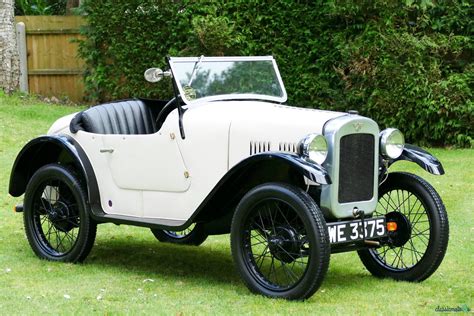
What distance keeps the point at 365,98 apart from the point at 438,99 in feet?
3.62

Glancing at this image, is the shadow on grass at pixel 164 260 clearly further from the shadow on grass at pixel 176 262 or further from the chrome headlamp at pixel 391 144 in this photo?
the chrome headlamp at pixel 391 144

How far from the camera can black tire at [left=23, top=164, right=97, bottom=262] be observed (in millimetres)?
6895

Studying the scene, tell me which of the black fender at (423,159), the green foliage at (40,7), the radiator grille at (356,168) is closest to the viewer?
the radiator grille at (356,168)

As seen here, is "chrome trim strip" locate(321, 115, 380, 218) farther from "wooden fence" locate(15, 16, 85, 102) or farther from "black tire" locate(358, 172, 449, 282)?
"wooden fence" locate(15, 16, 85, 102)

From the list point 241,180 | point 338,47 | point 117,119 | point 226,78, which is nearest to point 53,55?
point 338,47

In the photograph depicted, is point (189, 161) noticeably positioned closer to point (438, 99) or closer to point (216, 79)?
point (216, 79)

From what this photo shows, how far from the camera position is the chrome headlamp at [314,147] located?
5711 millimetres

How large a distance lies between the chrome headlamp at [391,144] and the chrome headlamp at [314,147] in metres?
0.61

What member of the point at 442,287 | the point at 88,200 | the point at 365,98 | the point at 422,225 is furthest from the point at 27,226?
the point at 365,98

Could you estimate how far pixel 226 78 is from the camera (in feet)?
22.9

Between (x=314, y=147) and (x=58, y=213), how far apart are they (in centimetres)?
241

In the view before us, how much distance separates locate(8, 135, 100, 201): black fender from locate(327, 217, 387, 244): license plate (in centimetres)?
205

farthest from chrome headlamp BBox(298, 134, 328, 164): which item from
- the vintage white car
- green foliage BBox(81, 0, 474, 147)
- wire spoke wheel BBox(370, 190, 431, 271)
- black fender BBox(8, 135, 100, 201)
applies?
green foliage BBox(81, 0, 474, 147)

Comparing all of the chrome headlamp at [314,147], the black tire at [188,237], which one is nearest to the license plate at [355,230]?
the chrome headlamp at [314,147]
